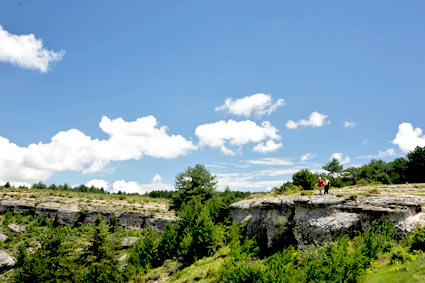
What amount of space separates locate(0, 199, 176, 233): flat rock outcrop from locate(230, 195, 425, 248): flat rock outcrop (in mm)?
50099

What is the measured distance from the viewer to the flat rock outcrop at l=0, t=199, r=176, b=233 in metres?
71.1

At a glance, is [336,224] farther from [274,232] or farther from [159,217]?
[159,217]

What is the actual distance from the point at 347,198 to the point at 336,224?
2.76 meters

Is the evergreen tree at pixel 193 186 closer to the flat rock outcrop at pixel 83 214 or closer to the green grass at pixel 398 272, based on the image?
the flat rock outcrop at pixel 83 214

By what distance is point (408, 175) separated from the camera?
54.8m

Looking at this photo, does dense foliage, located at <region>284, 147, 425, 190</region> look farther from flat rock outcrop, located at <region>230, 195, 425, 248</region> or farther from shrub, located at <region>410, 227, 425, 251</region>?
shrub, located at <region>410, 227, 425, 251</region>

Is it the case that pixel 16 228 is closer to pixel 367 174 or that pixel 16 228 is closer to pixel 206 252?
pixel 206 252

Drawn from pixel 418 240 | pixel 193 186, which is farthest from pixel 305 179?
pixel 418 240

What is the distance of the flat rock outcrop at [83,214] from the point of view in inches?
2798

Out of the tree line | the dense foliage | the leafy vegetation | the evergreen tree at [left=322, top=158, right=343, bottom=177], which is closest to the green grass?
the leafy vegetation

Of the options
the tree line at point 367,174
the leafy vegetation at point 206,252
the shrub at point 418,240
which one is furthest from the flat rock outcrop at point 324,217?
the tree line at point 367,174

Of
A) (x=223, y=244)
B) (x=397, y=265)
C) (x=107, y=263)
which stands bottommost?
(x=107, y=263)

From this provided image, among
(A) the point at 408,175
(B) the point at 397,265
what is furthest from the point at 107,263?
(A) the point at 408,175

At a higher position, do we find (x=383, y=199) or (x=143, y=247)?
(x=383, y=199)
